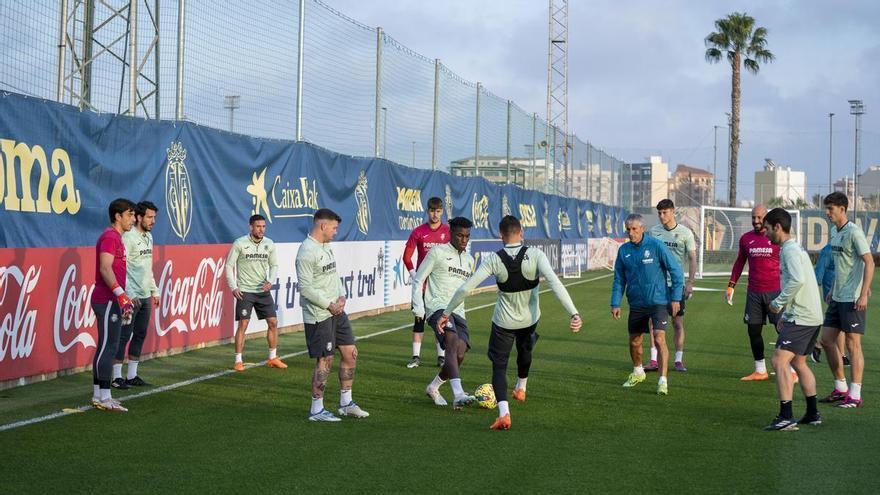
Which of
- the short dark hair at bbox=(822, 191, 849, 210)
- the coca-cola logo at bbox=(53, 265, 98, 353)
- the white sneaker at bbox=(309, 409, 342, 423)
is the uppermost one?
the short dark hair at bbox=(822, 191, 849, 210)

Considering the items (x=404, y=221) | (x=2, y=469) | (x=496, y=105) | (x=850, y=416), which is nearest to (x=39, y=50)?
(x=2, y=469)

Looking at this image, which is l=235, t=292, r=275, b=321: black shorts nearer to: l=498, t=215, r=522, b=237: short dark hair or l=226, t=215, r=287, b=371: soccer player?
l=226, t=215, r=287, b=371: soccer player

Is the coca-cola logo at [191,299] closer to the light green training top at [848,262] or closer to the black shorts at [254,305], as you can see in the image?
the black shorts at [254,305]

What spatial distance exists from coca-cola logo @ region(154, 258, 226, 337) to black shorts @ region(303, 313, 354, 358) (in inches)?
183

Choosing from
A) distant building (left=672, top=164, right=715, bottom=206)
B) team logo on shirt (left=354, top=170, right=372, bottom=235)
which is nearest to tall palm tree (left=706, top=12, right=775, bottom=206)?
distant building (left=672, top=164, right=715, bottom=206)

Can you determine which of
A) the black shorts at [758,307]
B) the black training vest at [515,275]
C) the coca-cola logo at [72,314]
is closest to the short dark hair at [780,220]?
the black training vest at [515,275]

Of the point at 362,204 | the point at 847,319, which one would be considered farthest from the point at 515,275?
the point at 362,204

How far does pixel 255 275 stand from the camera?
13.6 meters

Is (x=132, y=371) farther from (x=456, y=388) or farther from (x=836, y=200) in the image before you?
(x=836, y=200)

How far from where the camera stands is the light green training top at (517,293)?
30.5 ft

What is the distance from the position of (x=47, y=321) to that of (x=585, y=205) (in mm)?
38199

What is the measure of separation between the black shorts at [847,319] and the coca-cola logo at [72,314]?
7.77 m

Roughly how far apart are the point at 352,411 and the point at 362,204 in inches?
462

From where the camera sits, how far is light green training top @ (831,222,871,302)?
1055 cm
